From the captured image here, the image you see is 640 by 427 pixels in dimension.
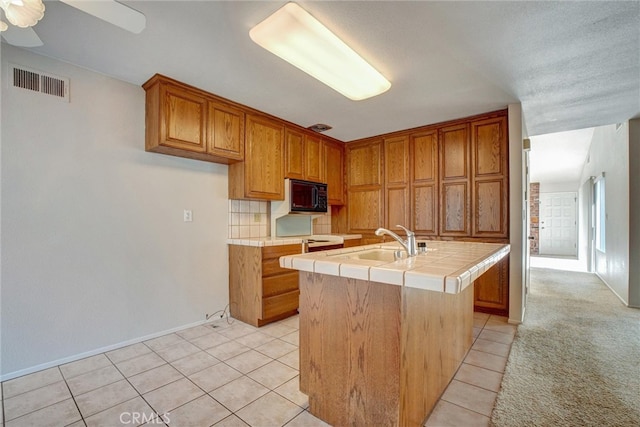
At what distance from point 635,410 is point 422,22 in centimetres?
250

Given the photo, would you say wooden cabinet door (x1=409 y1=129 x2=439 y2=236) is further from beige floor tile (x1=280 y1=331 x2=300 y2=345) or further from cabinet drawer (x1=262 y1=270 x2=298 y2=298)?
beige floor tile (x1=280 y1=331 x2=300 y2=345)

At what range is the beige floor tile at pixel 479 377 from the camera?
178 centimetres

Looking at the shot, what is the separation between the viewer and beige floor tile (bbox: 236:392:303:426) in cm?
145

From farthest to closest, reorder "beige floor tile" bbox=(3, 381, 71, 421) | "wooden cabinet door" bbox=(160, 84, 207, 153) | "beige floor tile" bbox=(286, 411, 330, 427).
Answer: "wooden cabinet door" bbox=(160, 84, 207, 153) < "beige floor tile" bbox=(3, 381, 71, 421) < "beige floor tile" bbox=(286, 411, 330, 427)

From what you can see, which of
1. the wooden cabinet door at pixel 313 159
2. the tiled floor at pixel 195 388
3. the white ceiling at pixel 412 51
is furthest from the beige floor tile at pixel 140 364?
the wooden cabinet door at pixel 313 159

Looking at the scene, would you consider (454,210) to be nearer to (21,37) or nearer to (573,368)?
(573,368)

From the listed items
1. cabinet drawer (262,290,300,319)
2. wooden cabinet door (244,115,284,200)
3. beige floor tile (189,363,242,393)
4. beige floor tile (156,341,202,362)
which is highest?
wooden cabinet door (244,115,284,200)

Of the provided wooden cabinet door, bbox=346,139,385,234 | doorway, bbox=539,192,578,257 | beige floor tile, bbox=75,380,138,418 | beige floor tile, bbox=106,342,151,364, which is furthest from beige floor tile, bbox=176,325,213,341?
doorway, bbox=539,192,578,257

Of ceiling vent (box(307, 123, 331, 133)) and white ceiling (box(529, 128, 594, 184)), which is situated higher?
Result: white ceiling (box(529, 128, 594, 184))

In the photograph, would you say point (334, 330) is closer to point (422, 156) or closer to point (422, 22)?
point (422, 22)

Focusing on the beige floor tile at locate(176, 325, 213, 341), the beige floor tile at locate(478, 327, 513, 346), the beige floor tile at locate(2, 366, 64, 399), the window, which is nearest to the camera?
the beige floor tile at locate(2, 366, 64, 399)

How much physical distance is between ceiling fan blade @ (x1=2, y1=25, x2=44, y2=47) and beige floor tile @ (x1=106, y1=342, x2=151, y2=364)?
2.28m

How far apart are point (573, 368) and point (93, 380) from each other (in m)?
3.29

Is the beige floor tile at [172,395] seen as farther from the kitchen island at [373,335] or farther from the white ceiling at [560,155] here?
the white ceiling at [560,155]
